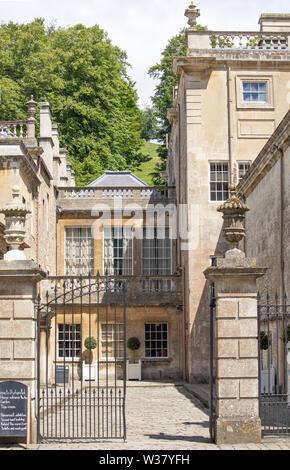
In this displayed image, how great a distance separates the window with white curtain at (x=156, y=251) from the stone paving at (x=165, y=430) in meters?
10.8

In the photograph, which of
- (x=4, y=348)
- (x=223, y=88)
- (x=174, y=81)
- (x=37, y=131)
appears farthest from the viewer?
(x=174, y=81)

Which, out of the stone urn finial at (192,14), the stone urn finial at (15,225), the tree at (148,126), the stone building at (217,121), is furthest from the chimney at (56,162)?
the tree at (148,126)

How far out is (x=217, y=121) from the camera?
995 inches

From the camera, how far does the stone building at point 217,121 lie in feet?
81.6

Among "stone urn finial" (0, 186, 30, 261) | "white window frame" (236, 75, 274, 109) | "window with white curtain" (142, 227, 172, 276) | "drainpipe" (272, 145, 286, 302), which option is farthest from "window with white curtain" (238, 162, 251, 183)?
"stone urn finial" (0, 186, 30, 261)

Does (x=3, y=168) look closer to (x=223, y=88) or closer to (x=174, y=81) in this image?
(x=223, y=88)

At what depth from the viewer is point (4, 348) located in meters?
10.8

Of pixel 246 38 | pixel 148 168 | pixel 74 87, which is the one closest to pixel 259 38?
pixel 246 38

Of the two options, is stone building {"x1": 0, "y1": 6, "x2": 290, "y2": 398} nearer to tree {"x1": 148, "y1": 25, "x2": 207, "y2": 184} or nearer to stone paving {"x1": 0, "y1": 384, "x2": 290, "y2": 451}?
stone paving {"x1": 0, "y1": 384, "x2": 290, "y2": 451}

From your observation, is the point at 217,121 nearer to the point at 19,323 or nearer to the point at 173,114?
the point at 173,114

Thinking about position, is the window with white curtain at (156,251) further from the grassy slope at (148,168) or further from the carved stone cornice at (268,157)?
the grassy slope at (148,168)

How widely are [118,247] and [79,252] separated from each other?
1.71 m
